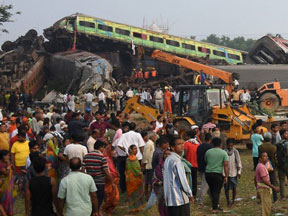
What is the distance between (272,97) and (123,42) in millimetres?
13419

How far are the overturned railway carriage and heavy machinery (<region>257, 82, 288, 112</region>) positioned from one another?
10.2 meters

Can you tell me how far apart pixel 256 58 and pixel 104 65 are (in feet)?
40.1

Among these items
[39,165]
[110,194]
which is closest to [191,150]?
[110,194]

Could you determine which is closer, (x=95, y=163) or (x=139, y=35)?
(x=95, y=163)

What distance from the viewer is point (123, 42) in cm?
3772

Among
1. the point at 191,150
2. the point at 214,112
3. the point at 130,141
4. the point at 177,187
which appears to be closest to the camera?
the point at 177,187

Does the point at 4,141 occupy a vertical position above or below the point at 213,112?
below

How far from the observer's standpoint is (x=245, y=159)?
1633 centimetres

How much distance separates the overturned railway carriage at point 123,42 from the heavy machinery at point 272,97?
33.6ft

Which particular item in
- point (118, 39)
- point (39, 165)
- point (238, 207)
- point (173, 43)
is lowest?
point (238, 207)

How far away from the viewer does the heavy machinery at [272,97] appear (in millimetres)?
27719

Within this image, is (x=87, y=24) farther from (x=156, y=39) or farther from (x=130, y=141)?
(x=130, y=141)

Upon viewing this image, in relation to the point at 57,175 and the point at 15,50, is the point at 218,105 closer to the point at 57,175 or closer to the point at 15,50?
A: the point at 57,175

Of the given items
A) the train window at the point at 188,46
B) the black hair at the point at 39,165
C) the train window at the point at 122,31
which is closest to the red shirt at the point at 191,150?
the black hair at the point at 39,165
